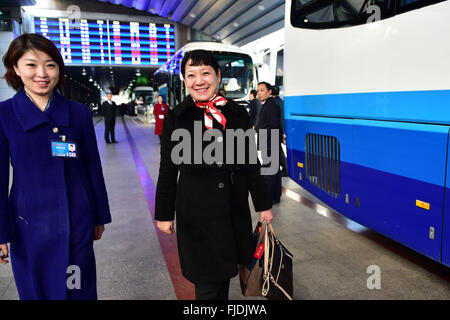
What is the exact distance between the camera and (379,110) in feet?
9.41

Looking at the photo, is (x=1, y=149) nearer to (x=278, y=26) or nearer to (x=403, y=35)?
(x=403, y=35)

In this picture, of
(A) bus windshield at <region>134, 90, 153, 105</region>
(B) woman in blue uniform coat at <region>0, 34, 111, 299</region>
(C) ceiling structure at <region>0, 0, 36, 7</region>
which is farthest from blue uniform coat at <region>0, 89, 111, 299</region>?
(A) bus windshield at <region>134, 90, 153, 105</region>

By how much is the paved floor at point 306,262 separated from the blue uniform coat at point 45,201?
106cm

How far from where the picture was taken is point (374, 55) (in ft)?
9.43

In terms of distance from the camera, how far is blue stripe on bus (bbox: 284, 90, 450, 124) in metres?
2.39

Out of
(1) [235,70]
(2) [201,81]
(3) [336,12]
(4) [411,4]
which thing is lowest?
(2) [201,81]

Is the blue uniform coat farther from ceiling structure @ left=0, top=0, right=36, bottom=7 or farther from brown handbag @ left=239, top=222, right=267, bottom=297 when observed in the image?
ceiling structure @ left=0, top=0, right=36, bottom=7

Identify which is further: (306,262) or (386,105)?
(306,262)

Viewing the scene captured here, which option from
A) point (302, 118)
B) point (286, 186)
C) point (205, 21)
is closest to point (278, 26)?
point (205, 21)

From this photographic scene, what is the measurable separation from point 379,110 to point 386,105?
0.08 meters

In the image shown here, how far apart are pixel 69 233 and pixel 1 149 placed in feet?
1.67

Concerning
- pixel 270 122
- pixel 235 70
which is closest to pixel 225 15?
pixel 235 70

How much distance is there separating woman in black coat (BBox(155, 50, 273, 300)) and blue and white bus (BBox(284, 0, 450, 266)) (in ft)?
4.49

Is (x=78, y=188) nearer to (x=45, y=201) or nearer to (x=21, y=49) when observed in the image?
(x=45, y=201)
